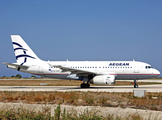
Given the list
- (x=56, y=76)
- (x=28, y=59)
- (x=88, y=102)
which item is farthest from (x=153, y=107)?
(x=28, y=59)

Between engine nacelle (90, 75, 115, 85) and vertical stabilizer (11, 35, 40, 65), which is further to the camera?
vertical stabilizer (11, 35, 40, 65)

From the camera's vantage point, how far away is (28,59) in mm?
35688

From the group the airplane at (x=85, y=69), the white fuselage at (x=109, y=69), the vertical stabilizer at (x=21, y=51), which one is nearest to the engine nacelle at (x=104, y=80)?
the airplane at (x=85, y=69)

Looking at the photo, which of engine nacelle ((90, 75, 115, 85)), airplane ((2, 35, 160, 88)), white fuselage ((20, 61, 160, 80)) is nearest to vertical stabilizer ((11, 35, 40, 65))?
airplane ((2, 35, 160, 88))

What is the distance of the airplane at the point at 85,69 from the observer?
106ft

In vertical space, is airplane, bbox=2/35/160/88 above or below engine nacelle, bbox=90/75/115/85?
above

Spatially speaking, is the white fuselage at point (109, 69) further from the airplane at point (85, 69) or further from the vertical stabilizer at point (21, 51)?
the vertical stabilizer at point (21, 51)

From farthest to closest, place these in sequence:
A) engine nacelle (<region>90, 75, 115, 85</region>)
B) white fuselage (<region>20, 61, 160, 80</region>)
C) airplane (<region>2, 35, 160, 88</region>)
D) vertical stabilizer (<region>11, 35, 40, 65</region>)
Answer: vertical stabilizer (<region>11, 35, 40, 65</region>) → white fuselage (<region>20, 61, 160, 80</region>) → airplane (<region>2, 35, 160, 88</region>) → engine nacelle (<region>90, 75, 115, 85</region>)

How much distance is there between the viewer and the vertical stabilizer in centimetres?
3559

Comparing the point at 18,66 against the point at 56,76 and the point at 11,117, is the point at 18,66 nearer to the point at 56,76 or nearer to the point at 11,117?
the point at 56,76

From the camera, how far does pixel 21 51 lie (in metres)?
35.7

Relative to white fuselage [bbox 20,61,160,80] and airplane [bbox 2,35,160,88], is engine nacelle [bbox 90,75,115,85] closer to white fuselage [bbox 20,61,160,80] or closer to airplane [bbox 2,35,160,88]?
airplane [bbox 2,35,160,88]

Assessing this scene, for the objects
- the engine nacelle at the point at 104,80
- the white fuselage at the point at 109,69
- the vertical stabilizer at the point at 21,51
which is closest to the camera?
the engine nacelle at the point at 104,80

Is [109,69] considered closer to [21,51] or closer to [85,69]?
[85,69]
